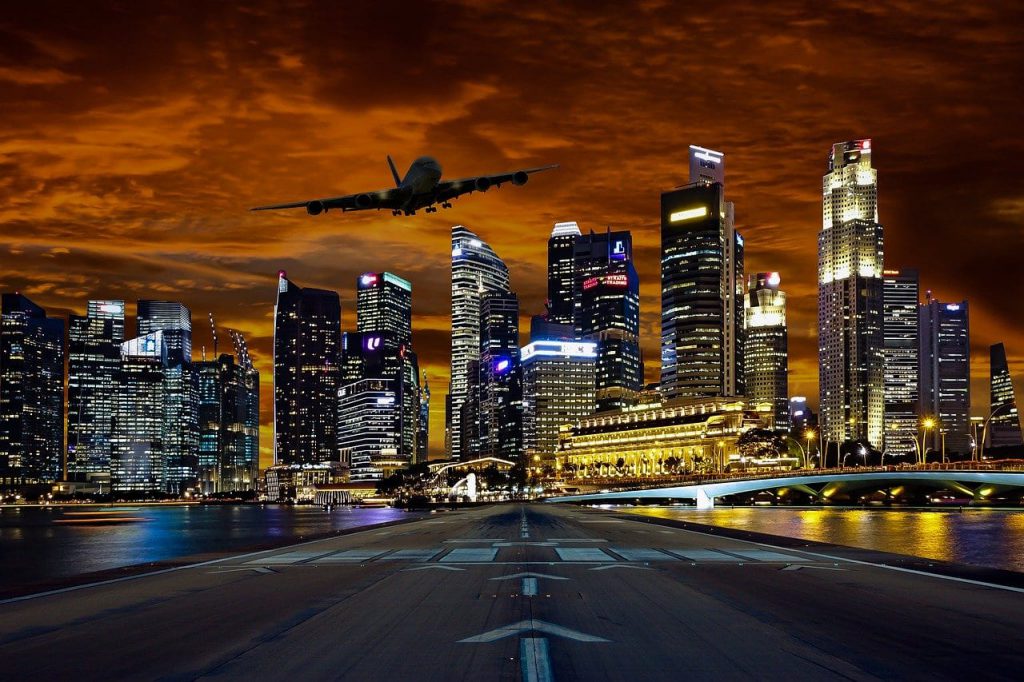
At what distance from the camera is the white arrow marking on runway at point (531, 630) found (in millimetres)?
19375

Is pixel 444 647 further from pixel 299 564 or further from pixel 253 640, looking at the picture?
pixel 299 564

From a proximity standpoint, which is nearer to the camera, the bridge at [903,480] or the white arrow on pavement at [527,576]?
the white arrow on pavement at [527,576]

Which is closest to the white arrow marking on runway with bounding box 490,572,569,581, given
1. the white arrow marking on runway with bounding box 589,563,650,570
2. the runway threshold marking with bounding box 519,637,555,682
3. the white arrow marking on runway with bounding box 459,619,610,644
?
the white arrow marking on runway with bounding box 589,563,650,570

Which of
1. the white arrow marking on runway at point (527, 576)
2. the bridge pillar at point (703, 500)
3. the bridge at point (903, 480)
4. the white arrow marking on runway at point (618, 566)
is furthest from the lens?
the bridge pillar at point (703, 500)

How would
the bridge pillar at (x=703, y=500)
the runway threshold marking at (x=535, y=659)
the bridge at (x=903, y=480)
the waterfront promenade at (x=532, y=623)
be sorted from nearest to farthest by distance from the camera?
the runway threshold marking at (x=535, y=659) < the waterfront promenade at (x=532, y=623) < the bridge at (x=903, y=480) < the bridge pillar at (x=703, y=500)

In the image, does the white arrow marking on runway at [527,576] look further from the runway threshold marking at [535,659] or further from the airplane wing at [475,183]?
the airplane wing at [475,183]

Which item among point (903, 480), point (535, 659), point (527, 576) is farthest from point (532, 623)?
point (903, 480)

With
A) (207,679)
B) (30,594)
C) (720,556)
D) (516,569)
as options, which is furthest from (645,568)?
(207,679)

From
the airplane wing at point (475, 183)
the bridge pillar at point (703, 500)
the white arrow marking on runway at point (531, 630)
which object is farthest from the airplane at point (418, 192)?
the bridge pillar at point (703, 500)

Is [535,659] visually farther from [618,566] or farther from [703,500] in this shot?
[703,500]

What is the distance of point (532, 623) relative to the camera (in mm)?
21469

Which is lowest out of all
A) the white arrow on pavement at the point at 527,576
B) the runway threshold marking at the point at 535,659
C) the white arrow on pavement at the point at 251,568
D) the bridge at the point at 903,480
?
the bridge at the point at 903,480

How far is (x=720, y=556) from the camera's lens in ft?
142

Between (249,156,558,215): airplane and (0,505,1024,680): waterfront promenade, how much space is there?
77.4 feet
